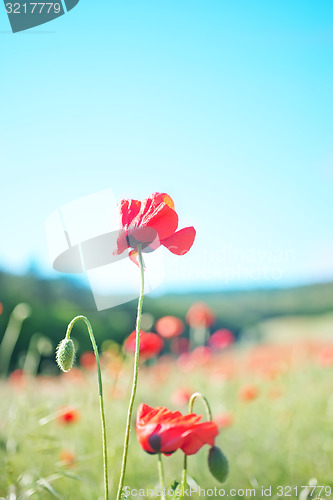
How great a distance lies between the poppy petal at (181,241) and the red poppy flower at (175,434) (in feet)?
0.92

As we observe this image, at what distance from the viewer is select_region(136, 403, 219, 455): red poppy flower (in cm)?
84

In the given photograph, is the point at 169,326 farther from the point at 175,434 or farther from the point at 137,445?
the point at 175,434

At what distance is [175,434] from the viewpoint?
2.78 feet

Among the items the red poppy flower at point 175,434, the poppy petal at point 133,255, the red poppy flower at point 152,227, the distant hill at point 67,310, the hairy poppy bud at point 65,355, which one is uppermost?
the red poppy flower at point 152,227

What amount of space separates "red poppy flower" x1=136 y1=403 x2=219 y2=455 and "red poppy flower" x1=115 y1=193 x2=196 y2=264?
0.92 feet

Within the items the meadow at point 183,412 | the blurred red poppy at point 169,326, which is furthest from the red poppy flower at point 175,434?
the blurred red poppy at point 169,326

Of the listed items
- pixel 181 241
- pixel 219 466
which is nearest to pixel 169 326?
pixel 219 466

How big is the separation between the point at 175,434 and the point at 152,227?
1.13 feet

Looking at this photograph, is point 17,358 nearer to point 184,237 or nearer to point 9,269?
point 9,269

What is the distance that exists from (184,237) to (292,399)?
7.22ft

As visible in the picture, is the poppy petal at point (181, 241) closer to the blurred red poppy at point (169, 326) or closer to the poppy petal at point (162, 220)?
the poppy petal at point (162, 220)

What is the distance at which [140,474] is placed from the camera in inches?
82.0

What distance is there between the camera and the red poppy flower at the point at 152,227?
88 cm

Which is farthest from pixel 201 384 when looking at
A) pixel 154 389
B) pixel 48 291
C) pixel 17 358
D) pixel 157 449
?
pixel 48 291
